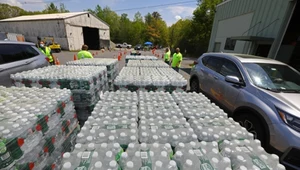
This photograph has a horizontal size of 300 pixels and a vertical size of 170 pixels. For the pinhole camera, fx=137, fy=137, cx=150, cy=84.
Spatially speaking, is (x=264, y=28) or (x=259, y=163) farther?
(x=264, y=28)

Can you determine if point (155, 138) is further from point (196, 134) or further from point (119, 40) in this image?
point (119, 40)

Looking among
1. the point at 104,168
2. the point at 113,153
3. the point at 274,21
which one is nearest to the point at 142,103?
the point at 113,153

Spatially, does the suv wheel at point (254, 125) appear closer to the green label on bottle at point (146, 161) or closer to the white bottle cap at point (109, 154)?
the green label on bottle at point (146, 161)

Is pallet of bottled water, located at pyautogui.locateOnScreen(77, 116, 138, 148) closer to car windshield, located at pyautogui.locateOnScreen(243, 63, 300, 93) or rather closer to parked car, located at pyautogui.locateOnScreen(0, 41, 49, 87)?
car windshield, located at pyautogui.locateOnScreen(243, 63, 300, 93)

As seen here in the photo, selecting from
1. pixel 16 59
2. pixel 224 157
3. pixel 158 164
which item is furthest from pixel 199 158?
pixel 16 59

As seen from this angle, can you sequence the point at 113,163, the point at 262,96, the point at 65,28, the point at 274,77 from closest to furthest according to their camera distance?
the point at 113,163
the point at 262,96
the point at 274,77
the point at 65,28

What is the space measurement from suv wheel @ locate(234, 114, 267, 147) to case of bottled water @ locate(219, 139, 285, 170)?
165 cm

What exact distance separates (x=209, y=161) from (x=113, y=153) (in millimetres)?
904

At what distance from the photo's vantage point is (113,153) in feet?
4.31

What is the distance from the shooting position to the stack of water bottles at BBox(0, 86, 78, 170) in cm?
156

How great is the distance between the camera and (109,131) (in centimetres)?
163

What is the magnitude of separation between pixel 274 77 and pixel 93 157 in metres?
4.36

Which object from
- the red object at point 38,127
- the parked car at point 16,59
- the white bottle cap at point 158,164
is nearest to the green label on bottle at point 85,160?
the white bottle cap at point 158,164

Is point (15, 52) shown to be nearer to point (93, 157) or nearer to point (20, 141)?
point (20, 141)
